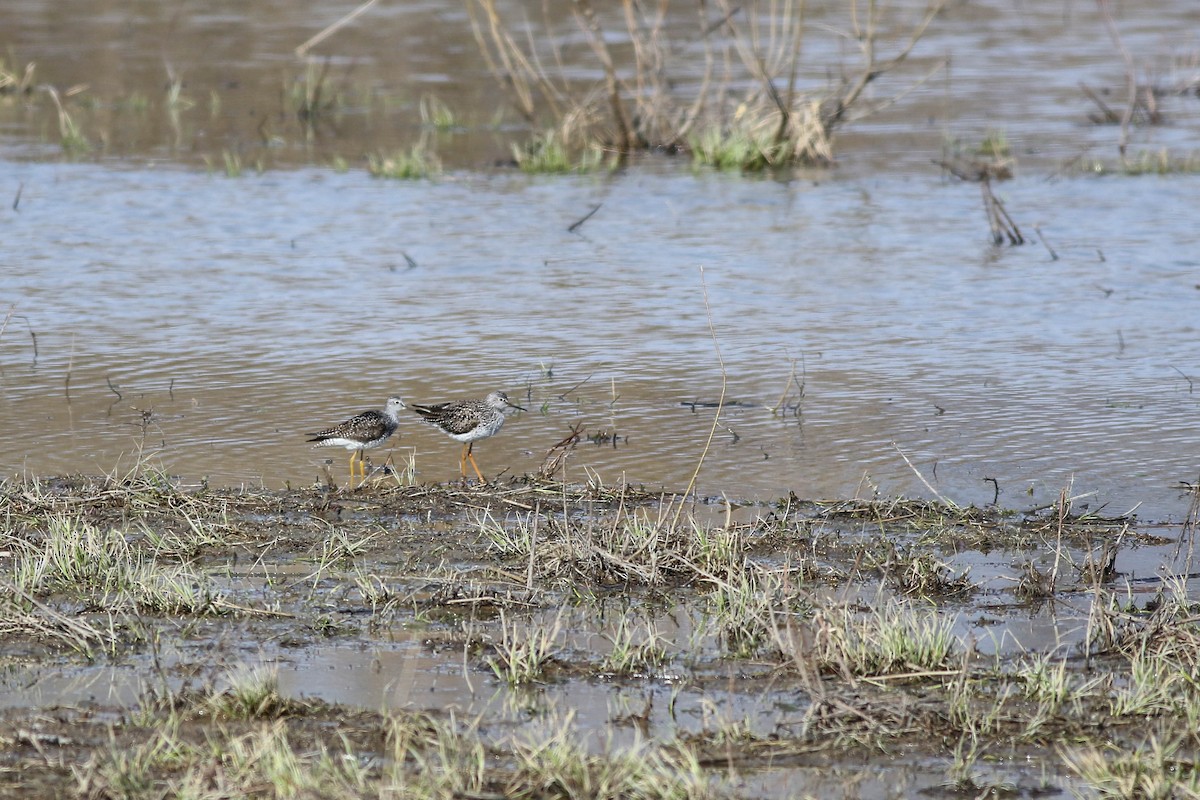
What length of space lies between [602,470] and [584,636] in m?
2.55

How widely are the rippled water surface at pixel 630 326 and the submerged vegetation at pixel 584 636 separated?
0.80 meters

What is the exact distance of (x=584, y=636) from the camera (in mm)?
6066

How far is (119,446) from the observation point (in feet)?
29.2

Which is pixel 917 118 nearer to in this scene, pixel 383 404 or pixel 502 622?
pixel 383 404

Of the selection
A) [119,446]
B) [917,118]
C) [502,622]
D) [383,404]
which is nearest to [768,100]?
[917,118]

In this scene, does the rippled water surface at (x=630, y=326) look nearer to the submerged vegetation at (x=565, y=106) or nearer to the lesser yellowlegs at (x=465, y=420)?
the lesser yellowlegs at (x=465, y=420)

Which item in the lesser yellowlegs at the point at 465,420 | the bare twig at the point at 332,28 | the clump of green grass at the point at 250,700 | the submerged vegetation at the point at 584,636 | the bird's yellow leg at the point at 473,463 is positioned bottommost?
the bird's yellow leg at the point at 473,463

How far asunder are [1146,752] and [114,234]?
476 inches

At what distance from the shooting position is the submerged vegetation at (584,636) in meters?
4.87

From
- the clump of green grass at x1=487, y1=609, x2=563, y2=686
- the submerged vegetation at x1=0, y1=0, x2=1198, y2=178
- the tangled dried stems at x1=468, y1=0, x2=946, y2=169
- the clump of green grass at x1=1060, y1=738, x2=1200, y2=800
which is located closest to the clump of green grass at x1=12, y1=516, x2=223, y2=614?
the clump of green grass at x1=487, y1=609, x2=563, y2=686

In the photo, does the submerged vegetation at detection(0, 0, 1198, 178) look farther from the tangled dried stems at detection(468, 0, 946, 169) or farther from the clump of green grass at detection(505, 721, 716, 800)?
the clump of green grass at detection(505, 721, 716, 800)

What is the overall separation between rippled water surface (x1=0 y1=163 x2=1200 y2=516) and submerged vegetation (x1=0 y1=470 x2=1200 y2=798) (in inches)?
31.4

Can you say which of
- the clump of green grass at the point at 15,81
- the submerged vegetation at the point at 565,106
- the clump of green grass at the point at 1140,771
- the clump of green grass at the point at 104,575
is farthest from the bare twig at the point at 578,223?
the clump of green grass at the point at 1140,771

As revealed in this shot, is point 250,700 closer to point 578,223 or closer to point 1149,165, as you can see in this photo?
point 578,223
